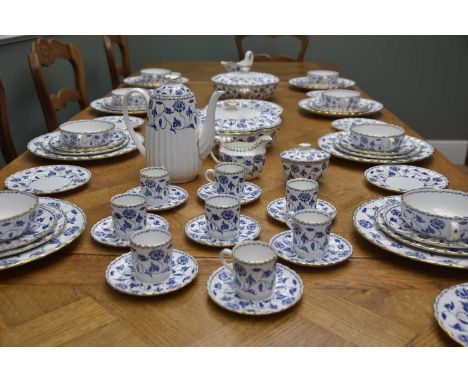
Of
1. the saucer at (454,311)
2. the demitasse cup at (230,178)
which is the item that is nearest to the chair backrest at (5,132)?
the demitasse cup at (230,178)

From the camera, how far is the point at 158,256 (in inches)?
30.8

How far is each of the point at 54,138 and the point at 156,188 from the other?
1.61ft

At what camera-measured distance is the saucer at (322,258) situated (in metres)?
0.84

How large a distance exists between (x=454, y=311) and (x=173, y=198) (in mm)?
567

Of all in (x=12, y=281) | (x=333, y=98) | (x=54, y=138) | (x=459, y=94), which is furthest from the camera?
(x=459, y=94)

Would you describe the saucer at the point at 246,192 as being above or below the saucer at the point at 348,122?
above

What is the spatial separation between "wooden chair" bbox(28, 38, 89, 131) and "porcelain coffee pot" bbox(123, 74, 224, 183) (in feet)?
2.44

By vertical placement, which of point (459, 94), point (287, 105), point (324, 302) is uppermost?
point (324, 302)

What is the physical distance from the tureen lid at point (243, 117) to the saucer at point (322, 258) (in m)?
0.41

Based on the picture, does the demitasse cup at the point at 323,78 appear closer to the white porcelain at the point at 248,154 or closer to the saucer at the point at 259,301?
the white porcelain at the point at 248,154

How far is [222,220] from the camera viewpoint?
90 centimetres

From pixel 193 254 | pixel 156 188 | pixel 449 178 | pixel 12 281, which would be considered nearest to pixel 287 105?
pixel 449 178

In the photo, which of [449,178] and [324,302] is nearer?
[324,302]

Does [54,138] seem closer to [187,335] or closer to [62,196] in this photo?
[62,196]
